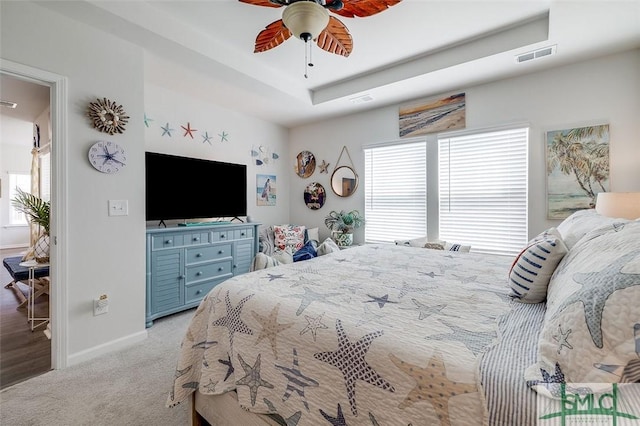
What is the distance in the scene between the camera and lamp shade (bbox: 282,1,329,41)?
5.24 feet

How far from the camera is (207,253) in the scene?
10.9 feet

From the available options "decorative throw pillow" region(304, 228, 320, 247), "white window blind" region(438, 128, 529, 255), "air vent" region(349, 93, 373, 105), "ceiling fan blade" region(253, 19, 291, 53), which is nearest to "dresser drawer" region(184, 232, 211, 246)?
"decorative throw pillow" region(304, 228, 320, 247)

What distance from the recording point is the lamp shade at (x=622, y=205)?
202cm

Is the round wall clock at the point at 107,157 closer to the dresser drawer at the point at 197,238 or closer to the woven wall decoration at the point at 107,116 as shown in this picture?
the woven wall decoration at the point at 107,116

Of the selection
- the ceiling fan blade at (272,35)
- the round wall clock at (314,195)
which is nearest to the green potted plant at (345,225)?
the round wall clock at (314,195)

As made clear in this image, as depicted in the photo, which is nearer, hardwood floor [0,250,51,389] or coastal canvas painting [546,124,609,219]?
hardwood floor [0,250,51,389]

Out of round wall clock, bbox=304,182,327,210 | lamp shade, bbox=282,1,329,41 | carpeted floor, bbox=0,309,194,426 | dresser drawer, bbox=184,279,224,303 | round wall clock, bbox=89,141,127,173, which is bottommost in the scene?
carpeted floor, bbox=0,309,194,426

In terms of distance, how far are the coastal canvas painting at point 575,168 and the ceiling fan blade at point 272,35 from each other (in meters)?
2.80

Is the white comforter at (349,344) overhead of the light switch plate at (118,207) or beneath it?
beneath

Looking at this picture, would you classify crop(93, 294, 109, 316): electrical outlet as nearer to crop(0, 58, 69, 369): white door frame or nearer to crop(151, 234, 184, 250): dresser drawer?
crop(0, 58, 69, 369): white door frame

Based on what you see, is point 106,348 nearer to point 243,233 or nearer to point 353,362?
point 243,233

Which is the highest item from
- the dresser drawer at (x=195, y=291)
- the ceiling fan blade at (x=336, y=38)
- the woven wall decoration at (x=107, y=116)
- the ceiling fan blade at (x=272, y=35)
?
the ceiling fan blade at (x=272, y=35)

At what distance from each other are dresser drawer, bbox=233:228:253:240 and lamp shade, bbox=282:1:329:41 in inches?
100

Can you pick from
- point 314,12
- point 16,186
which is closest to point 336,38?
point 314,12
